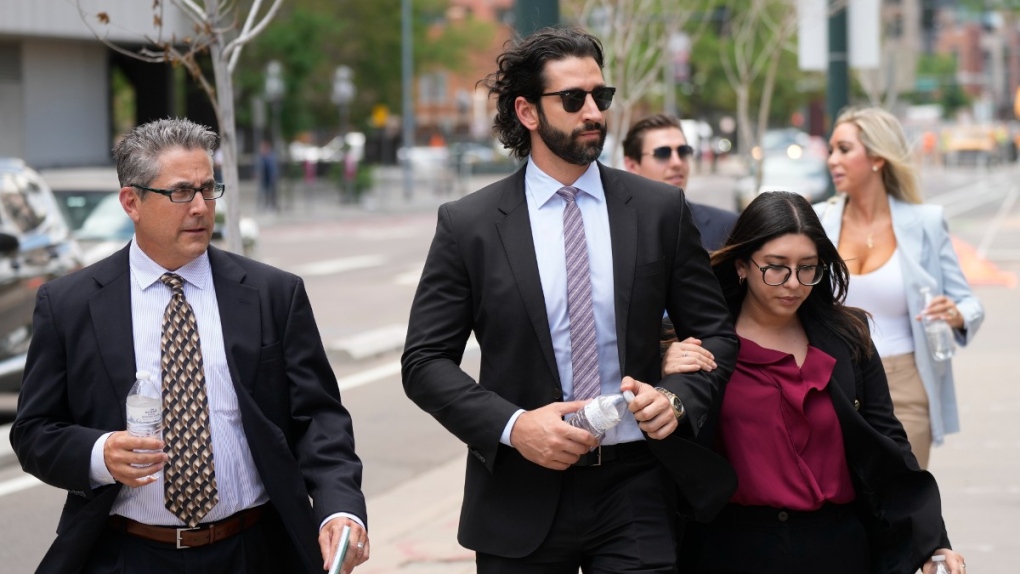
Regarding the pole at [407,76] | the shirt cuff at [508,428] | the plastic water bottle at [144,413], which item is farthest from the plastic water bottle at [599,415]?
the pole at [407,76]

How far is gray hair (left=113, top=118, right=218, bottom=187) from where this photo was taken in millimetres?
3525

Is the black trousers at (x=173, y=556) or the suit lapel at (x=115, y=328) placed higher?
the suit lapel at (x=115, y=328)

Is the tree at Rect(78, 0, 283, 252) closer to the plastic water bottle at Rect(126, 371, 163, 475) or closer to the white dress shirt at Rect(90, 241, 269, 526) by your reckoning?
the white dress shirt at Rect(90, 241, 269, 526)

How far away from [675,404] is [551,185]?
676 millimetres

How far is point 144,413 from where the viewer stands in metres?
3.29

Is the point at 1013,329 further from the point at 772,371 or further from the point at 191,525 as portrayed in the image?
the point at 191,525

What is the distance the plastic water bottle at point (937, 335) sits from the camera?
18.5ft

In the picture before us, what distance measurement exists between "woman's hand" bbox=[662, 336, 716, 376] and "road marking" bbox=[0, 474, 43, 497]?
5.90 metres

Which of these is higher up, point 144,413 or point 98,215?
point 144,413

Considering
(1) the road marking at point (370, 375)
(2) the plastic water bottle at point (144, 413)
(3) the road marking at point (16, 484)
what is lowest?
(1) the road marking at point (370, 375)

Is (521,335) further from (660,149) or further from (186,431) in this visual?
(660,149)

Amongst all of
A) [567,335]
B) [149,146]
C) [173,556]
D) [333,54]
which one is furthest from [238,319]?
[333,54]

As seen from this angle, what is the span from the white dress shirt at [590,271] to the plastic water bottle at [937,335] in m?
2.29

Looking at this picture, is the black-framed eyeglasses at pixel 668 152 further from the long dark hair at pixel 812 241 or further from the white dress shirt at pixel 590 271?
the white dress shirt at pixel 590 271
